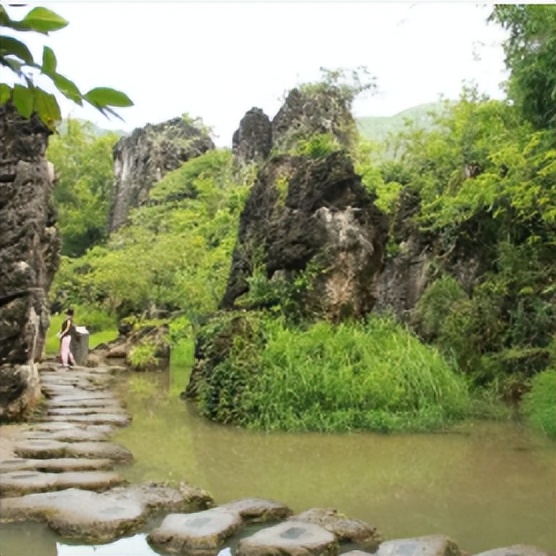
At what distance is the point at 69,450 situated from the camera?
A: 234 inches

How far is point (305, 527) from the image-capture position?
13.3 feet

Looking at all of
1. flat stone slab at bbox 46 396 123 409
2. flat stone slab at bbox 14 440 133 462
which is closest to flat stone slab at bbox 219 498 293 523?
flat stone slab at bbox 14 440 133 462

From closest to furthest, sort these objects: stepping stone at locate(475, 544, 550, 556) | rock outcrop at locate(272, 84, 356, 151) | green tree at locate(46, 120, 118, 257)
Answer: stepping stone at locate(475, 544, 550, 556) < rock outcrop at locate(272, 84, 356, 151) < green tree at locate(46, 120, 118, 257)

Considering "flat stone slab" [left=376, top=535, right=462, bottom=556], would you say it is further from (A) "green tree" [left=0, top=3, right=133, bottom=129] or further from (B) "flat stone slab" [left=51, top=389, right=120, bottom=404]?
(B) "flat stone slab" [left=51, top=389, right=120, bottom=404]

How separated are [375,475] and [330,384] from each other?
76.5 inches

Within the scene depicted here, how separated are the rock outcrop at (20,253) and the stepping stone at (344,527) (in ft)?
12.6

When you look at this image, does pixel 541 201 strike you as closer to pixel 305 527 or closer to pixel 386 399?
pixel 386 399

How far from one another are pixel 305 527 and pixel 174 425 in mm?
3860

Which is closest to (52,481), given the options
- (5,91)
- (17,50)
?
(5,91)

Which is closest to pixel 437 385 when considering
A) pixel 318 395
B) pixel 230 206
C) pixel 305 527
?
pixel 318 395

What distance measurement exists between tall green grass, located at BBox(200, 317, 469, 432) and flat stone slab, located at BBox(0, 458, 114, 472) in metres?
Answer: 2.14

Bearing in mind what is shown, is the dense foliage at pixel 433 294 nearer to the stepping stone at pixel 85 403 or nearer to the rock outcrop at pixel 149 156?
the stepping stone at pixel 85 403

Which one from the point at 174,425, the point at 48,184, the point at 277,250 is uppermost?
the point at 48,184

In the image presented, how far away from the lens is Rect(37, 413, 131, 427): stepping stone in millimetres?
7453
